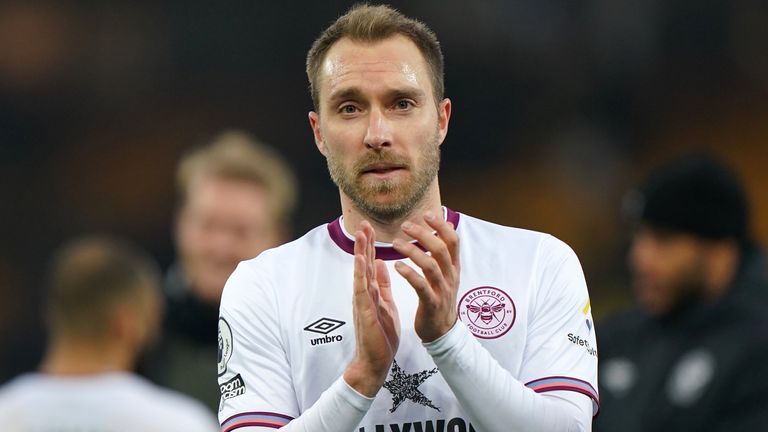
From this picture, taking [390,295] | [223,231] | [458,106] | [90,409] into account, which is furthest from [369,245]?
[458,106]

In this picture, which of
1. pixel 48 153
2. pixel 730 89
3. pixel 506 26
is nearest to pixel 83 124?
pixel 48 153

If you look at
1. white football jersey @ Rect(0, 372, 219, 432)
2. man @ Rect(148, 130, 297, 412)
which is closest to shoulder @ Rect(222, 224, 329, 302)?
white football jersey @ Rect(0, 372, 219, 432)

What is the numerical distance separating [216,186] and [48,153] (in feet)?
27.2

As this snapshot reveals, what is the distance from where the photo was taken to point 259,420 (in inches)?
145

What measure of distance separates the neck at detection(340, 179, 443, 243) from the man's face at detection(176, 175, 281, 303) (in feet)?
8.90

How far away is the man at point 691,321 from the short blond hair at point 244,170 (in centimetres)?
184

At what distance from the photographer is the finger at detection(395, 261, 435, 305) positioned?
326 centimetres

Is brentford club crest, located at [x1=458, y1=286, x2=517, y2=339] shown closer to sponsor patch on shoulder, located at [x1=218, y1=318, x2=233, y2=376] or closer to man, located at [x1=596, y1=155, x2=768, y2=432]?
sponsor patch on shoulder, located at [x1=218, y1=318, x2=233, y2=376]

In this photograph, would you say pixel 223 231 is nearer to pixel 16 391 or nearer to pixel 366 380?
pixel 16 391

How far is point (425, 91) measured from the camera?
3.82m

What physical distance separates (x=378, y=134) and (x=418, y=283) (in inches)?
22.3

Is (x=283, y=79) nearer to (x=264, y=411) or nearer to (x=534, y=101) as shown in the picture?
(x=534, y=101)

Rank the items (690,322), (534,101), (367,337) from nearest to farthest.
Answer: (367,337)
(690,322)
(534,101)

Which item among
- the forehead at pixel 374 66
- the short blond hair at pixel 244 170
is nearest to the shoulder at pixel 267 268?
the forehead at pixel 374 66
